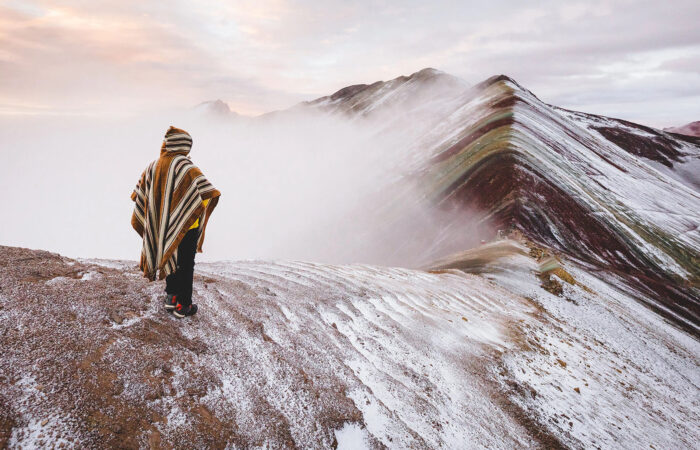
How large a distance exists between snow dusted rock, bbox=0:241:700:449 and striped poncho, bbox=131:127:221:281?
1082mm

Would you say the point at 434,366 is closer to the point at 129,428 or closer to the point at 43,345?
the point at 129,428

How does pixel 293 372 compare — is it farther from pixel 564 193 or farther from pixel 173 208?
pixel 564 193

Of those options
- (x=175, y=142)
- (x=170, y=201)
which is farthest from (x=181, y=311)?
(x=175, y=142)

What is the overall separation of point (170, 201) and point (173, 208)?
122mm

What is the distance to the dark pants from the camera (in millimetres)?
5709

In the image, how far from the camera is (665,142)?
109062 millimetres

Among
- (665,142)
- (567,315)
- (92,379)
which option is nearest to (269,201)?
(567,315)

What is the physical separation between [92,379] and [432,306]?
9.13m

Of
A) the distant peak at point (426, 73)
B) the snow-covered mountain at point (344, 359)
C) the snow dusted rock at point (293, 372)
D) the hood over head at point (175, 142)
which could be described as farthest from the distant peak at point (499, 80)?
the hood over head at point (175, 142)

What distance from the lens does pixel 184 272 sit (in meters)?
5.86

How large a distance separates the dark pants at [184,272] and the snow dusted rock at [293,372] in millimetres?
428

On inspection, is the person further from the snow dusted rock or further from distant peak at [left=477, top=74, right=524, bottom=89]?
distant peak at [left=477, top=74, right=524, bottom=89]

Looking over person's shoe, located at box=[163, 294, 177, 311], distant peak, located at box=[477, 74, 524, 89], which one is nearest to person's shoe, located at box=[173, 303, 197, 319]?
person's shoe, located at box=[163, 294, 177, 311]

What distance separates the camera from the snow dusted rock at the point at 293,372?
4.03 meters
